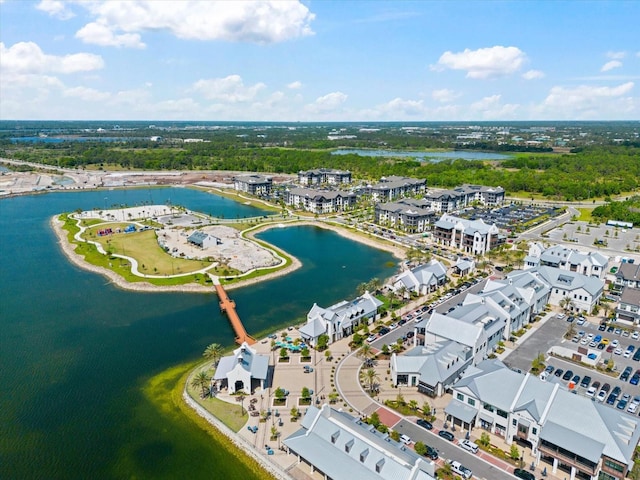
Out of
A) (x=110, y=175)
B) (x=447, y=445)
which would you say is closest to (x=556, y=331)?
(x=447, y=445)

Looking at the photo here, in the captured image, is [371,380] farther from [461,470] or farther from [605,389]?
[605,389]

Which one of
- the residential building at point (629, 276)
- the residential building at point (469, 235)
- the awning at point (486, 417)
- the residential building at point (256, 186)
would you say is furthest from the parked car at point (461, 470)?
the residential building at point (256, 186)

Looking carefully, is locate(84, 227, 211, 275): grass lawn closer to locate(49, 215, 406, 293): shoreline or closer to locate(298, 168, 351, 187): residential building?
locate(49, 215, 406, 293): shoreline

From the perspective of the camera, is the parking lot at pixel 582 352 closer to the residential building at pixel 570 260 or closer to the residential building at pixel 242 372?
the residential building at pixel 570 260

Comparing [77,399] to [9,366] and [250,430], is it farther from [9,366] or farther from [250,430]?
[250,430]

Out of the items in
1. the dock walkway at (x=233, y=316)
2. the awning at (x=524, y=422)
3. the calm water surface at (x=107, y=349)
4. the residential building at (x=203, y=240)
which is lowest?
the calm water surface at (x=107, y=349)

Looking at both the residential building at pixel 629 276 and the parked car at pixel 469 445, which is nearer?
the parked car at pixel 469 445

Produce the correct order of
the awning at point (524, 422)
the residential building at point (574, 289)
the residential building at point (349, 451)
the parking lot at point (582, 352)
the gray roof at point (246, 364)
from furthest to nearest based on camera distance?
the residential building at point (574, 289)
the parking lot at point (582, 352)
the gray roof at point (246, 364)
the awning at point (524, 422)
the residential building at point (349, 451)

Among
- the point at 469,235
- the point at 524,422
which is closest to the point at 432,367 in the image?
the point at 524,422
